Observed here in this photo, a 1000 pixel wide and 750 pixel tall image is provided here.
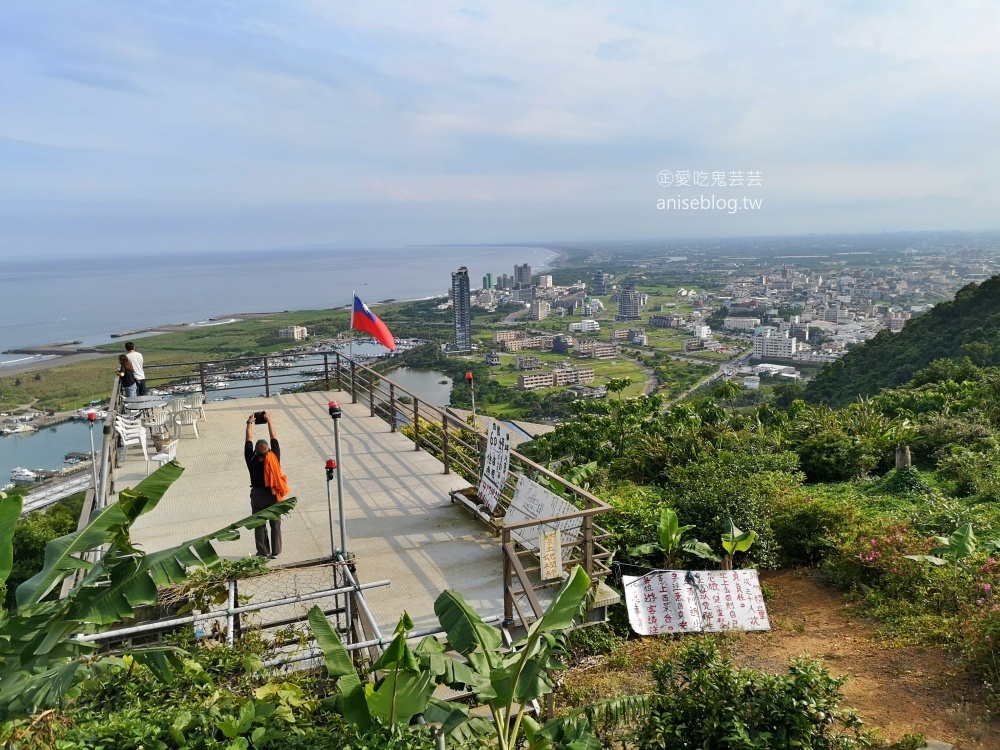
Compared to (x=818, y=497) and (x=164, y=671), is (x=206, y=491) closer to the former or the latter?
(x=164, y=671)

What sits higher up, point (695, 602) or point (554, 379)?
point (695, 602)

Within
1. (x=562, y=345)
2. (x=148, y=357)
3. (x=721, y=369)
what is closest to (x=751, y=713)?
(x=721, y=369)

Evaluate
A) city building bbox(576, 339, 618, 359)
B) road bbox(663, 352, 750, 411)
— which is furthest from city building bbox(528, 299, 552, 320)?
road bbox(663, 352, 750, 411)

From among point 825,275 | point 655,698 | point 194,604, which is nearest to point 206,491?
point 194,604

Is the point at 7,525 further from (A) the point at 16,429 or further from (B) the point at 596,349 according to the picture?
(B) the point at 596,349

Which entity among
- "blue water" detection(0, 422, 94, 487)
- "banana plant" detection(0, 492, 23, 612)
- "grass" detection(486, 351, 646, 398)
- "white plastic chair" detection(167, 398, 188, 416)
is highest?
"banana plant" detection(0, 492, 23, 612)

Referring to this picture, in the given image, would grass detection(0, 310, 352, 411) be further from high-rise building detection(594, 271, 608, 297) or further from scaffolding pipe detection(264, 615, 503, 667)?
high-rise building detection(594, 271, 608, 297)

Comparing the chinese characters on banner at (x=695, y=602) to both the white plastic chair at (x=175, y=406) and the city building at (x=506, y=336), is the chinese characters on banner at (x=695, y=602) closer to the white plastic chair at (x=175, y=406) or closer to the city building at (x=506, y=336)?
the white plastic chair at (x=175, y=406)
